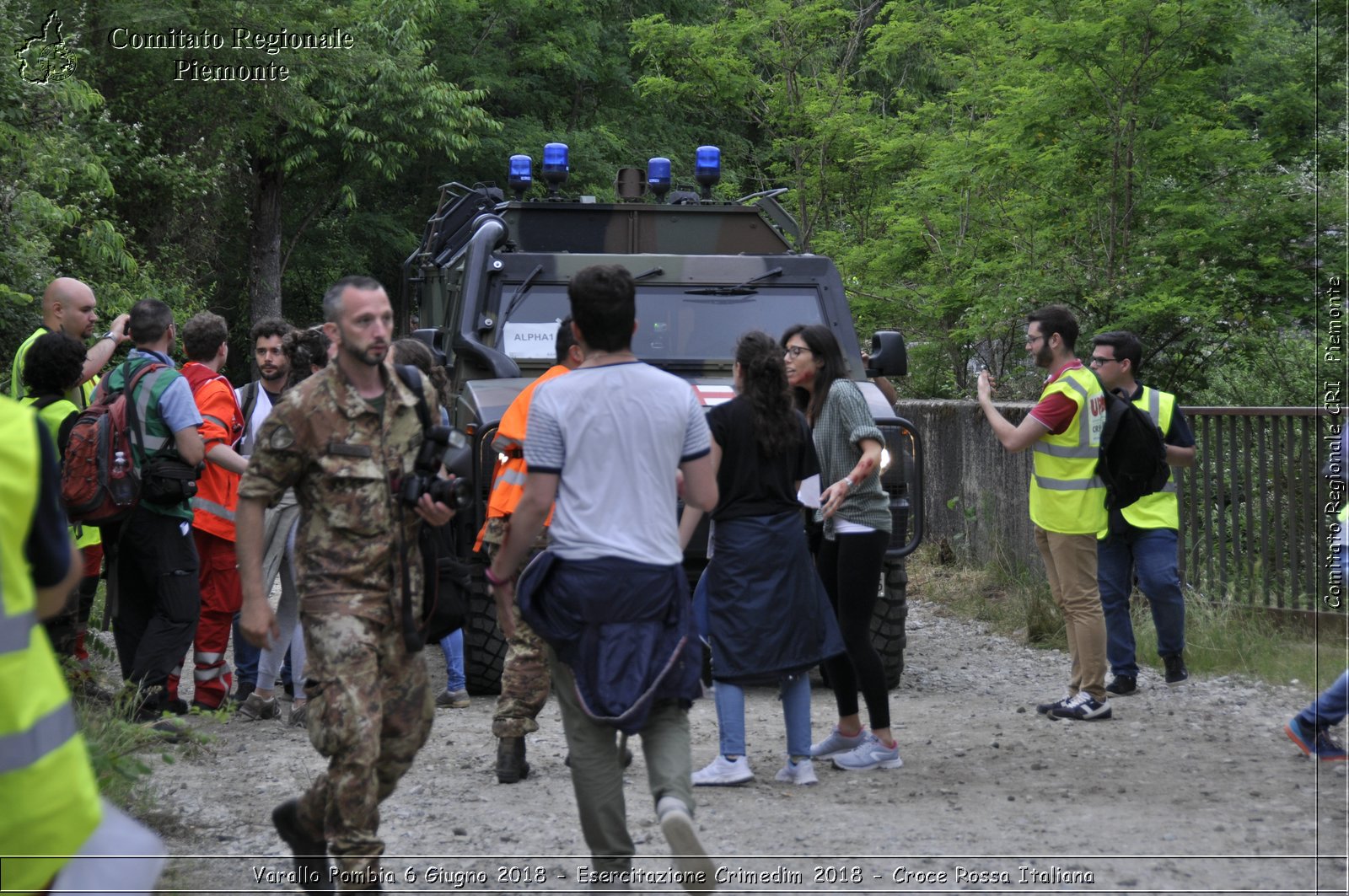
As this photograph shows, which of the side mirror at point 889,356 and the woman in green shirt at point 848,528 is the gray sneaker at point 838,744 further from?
the side mirror at point 889,356

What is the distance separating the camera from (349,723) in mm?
3824

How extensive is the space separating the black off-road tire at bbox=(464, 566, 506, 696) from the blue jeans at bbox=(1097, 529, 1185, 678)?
303 cm

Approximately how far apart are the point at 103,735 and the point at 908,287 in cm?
1169

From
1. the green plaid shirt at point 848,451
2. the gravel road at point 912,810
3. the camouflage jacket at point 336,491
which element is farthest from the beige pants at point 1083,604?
the camouflage jacket at point 336,491

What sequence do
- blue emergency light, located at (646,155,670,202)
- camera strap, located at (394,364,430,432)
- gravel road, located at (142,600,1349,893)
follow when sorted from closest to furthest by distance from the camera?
1. camera strap, located at (394,364,430,432)
2. gravel road, located at (142,600,1349,893)
3. blue emergency light, located at (646,155,670,202)

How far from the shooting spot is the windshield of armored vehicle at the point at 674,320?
8141 mm

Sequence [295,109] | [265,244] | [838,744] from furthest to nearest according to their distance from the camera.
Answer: [265,244] → [295,109] → [838,744]

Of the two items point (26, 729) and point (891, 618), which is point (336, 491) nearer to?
point (26, 729)

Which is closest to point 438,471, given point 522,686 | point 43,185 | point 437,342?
point 522,686

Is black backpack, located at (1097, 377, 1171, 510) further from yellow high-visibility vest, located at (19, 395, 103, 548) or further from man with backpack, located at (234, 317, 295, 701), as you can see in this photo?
yellow high-visibility vest, located at (19, 395, 103, 548)

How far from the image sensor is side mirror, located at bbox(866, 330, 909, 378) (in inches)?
316

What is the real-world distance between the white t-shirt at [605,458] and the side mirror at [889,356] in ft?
13.8

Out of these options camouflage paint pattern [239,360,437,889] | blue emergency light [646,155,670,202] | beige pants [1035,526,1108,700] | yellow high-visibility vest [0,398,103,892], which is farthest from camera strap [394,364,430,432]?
blue emergency light [646,155,670,202]

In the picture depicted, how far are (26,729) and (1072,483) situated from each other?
532cm
